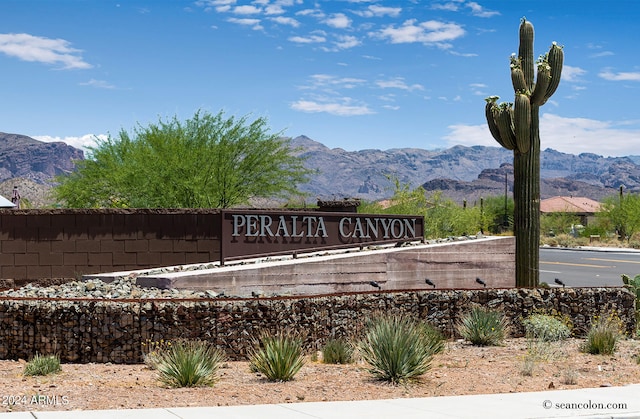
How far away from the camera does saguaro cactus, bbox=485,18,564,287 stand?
2302 cm

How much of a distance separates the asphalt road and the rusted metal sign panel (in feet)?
34.4

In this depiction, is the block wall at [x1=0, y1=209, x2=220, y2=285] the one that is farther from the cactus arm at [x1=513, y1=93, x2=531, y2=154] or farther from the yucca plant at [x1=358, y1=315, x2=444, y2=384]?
the yucca plant at [x1=358, y1=315, x2=444, y2=384]

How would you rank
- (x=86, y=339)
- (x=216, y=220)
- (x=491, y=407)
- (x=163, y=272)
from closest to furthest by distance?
(x=491, y=407) < (x=86, y=339) < (x=163, y=272) < (x=216, y=220)

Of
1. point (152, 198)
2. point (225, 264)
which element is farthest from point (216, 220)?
point (152, 198)

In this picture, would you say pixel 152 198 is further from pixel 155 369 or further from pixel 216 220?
pixel 155 369

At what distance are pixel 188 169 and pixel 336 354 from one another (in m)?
16.5

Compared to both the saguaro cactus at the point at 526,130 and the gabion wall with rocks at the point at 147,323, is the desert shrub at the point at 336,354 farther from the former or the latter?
the saguaro cactus at the point at 526,130

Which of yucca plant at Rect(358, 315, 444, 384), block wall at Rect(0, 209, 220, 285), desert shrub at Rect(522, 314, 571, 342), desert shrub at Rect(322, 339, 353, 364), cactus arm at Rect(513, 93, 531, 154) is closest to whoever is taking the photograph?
yucca plant at Rect(358, 315, 444, 384)

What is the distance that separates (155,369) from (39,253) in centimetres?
935

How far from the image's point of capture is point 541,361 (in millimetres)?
15453

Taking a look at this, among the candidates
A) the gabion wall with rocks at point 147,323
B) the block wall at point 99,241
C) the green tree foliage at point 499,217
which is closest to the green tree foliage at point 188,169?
the block wall at point 99,241

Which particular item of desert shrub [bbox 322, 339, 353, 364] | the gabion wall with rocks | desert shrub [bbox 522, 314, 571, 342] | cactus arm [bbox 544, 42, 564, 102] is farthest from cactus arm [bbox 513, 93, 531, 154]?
desert shrub [bbox 322, 339, 353, 364]

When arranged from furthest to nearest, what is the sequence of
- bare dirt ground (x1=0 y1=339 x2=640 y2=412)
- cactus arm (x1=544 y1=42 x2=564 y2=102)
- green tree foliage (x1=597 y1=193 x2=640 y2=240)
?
green tree foliage (x1=597 y1=193 x2=640 y2=240) < cactus arm (x1=544 y1=42 x2=564 y2=102) < bare dirt ground (x1=0 y1=339 x2=640 y2=412)

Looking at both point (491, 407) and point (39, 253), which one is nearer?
point (491, 407)
